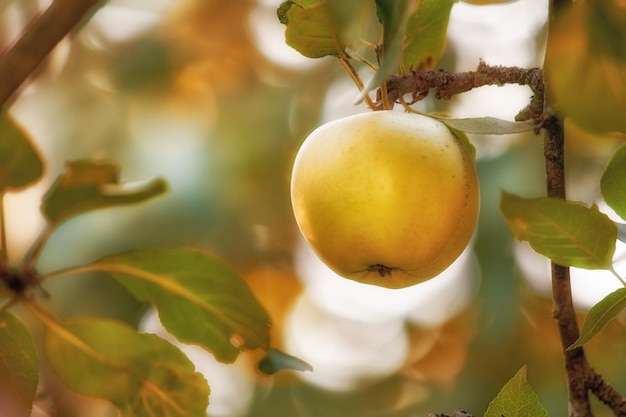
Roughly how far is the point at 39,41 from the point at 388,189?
406 mm

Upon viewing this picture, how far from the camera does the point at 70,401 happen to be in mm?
1688

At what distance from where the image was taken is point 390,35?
1.82ft

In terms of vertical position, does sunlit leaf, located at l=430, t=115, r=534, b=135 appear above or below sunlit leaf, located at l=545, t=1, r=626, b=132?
below

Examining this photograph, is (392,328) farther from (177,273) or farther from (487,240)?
(177,273)

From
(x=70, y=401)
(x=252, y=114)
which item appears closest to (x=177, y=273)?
(x=70, y=401)

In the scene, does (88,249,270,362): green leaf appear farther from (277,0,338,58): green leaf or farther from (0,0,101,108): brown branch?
(0,0,101,108): brown branch

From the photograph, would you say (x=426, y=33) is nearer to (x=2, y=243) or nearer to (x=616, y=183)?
(x=616, y=183)

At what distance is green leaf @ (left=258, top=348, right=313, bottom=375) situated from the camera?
74 cm

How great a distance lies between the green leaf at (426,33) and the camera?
2.69 feet

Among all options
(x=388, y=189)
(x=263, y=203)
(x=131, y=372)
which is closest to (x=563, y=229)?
(x=388, y=189)

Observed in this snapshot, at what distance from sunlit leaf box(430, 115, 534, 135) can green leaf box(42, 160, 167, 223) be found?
28 cm

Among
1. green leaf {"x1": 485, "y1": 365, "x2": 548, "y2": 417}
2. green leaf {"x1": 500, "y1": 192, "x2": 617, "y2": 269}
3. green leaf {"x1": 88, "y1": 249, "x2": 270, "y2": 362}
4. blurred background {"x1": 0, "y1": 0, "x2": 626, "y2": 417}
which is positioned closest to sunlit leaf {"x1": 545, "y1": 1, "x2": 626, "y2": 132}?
green leaf {"x1": 500, "y1": 192, "x2": 617, "y2": 269}

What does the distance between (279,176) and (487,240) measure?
64 centimetres

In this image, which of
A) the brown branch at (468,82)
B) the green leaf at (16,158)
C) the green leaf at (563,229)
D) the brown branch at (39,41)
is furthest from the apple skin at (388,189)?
the brown branch at (39,41)
